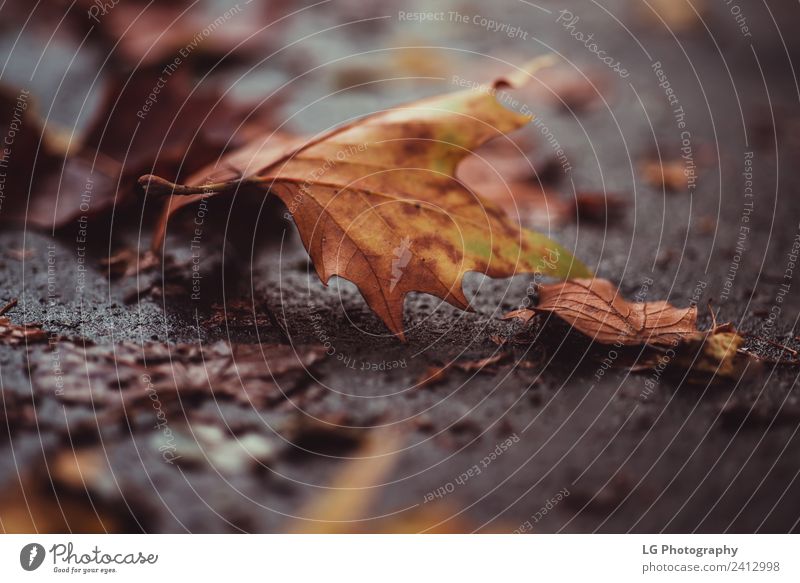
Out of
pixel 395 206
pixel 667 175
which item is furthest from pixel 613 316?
pixel 667 175

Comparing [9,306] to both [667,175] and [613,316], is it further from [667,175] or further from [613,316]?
[667,175]

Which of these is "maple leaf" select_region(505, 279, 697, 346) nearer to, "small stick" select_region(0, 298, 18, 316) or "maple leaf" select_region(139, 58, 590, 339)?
"maple leaf" select_region(139, 58, 590, 339)

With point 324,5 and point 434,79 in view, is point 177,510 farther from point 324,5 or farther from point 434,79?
point 324,5

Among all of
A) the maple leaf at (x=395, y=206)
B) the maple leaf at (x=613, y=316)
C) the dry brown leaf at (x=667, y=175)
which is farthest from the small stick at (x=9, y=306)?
the dry brown leaf at (x=667, y=175)

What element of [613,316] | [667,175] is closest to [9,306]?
Result: [613,316]
